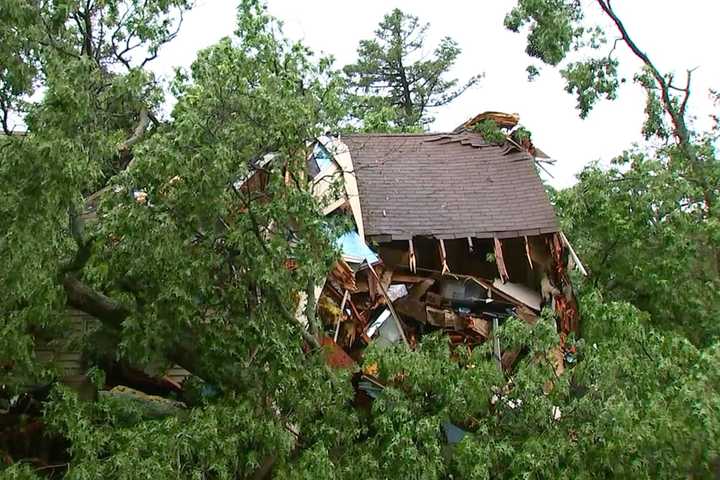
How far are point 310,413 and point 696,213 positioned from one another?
6.83 m

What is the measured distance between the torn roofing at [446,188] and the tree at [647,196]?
70 centimetres

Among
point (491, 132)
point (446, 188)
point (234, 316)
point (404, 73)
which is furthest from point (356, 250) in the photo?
point (404, 73)

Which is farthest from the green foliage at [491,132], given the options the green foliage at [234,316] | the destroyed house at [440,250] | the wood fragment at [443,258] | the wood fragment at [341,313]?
the green foliage at [234,316]

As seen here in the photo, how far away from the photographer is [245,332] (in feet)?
19.9

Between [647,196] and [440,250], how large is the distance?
313 centimetres

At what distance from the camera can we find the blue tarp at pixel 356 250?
880cm

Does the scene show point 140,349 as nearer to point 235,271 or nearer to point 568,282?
point 235,271

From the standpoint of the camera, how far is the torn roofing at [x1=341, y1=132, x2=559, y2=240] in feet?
32.1

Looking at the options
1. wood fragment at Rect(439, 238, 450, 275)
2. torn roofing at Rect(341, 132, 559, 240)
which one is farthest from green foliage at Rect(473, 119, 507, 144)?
wood fragment at Rect(439, 238, 450, 275)

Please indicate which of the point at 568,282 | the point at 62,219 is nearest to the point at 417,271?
the point at 568,282

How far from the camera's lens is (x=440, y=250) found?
962 cm

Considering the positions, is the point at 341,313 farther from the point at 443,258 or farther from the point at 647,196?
the point at 647,196

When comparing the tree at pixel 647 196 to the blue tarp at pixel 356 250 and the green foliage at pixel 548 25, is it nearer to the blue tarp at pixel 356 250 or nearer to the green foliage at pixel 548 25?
the green foliage at pixel 548 25

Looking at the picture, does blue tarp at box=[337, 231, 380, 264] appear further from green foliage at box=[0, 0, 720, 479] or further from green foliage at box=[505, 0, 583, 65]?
green foliage at box=[505, 0, 583, 65]
